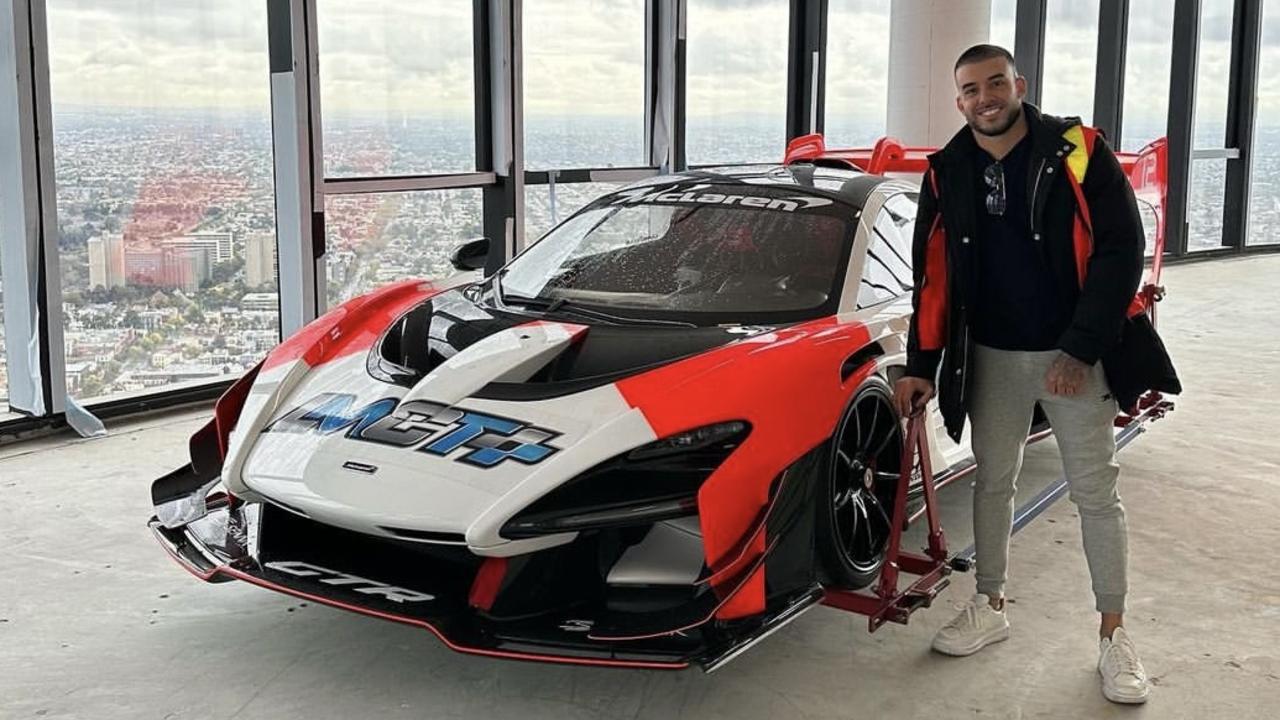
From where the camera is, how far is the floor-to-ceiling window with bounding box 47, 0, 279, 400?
5.38 m

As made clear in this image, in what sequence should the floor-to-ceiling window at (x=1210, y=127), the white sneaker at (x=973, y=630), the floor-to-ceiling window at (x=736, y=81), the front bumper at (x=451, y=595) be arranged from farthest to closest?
the floor-to-ceiling window at (x=1210, y=127)
the floor-to-ceiling window at (x=736, y=81)
the white sneaker at (x=973, y=630)
the front bumper at (x=451, y=595)

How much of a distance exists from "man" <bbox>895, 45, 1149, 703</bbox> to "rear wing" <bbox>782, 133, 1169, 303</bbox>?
1671 mm

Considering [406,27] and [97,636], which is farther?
[406,27]

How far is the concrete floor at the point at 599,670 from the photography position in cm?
272

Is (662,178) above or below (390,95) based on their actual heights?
below

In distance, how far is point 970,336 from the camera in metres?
2.95

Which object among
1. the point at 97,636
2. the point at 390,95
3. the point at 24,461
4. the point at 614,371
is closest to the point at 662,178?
the point at 614,371

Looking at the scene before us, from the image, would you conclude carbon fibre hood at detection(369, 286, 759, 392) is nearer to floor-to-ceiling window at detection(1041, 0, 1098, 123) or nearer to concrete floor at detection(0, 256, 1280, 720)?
concrete floor at detection(0, 256, 1280, 720)

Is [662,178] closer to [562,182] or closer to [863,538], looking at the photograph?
[863,538]

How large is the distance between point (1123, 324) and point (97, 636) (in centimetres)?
249

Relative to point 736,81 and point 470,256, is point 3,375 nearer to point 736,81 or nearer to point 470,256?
point 470,256

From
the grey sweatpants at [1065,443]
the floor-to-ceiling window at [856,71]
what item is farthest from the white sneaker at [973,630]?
the floor-to-ceiling window at [856,71]

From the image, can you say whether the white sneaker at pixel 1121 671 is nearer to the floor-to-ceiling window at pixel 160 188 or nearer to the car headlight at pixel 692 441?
the car headlight at pixel 692 441

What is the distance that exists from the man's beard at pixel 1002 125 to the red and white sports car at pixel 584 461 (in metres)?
0.58
